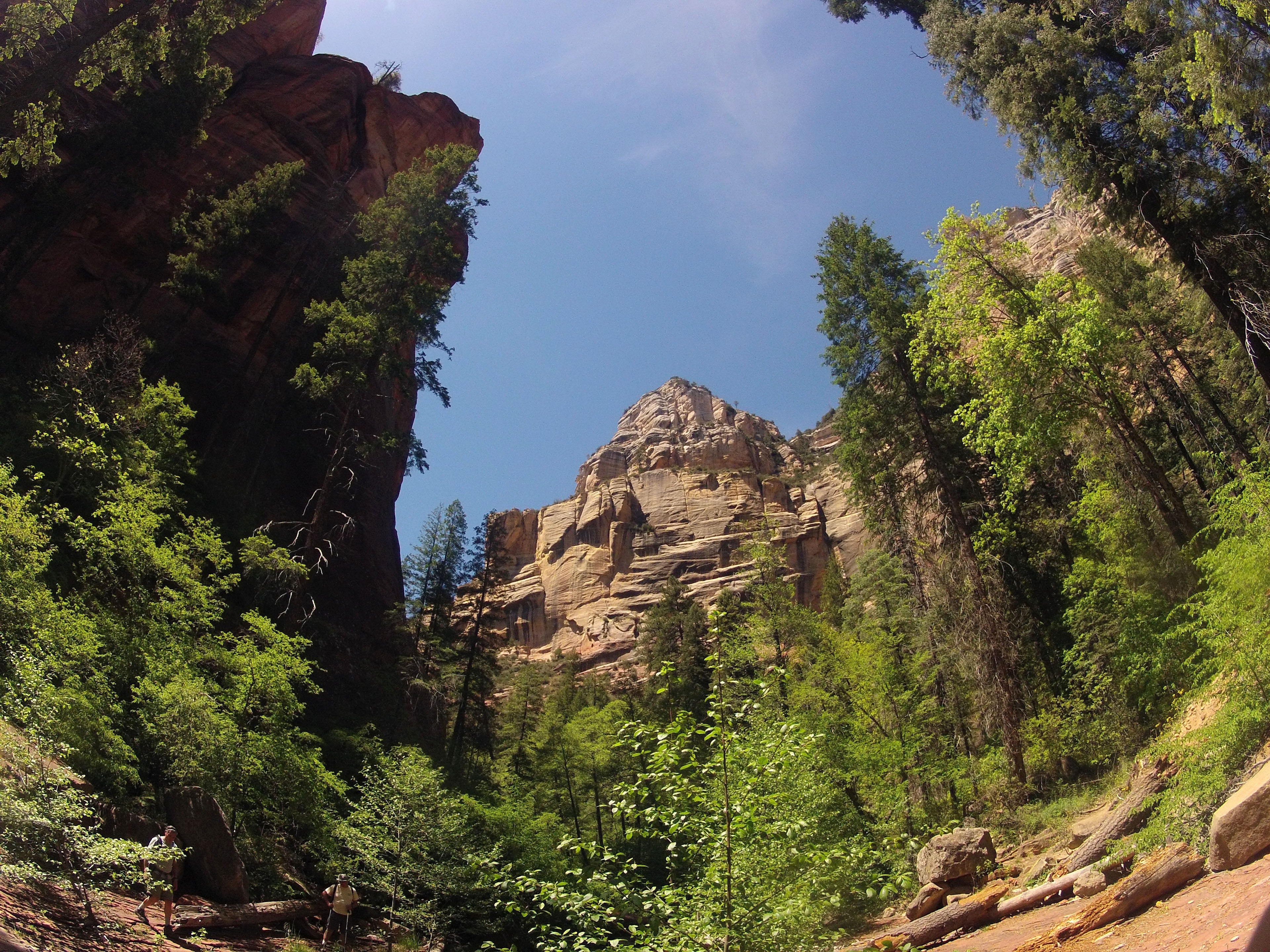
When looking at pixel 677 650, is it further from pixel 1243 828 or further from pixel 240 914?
pixel 1243 828

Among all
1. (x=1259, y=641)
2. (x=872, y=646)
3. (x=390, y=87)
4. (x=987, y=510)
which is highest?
(x=390, y=87)

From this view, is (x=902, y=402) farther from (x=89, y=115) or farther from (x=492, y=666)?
(x=89, y=115)

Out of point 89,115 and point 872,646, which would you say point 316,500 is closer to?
point 89,115

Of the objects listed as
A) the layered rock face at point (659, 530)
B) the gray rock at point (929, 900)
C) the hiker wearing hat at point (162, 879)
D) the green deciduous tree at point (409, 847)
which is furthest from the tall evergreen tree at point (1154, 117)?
the layered rock face at point (659, 530)

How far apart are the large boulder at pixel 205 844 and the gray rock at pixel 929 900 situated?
11.3 m

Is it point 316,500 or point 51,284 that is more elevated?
point 51,284

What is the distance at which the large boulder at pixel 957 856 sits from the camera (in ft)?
40.3

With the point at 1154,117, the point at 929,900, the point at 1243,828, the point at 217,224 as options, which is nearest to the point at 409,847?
the point at 929,900

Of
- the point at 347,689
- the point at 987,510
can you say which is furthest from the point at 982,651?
the point at 347,689

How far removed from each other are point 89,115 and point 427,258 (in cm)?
1541

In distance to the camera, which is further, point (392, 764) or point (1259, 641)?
point (392, 764)

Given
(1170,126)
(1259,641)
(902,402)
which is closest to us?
(1259,641)

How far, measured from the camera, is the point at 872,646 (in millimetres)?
21641

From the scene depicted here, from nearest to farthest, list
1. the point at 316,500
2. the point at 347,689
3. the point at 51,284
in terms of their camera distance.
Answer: the point at 347,689 < the point at 51,284 < the point at 316,500
